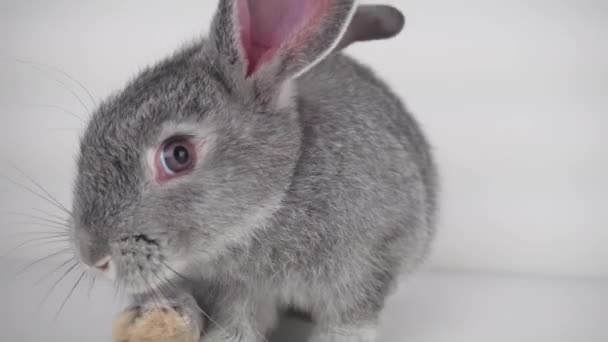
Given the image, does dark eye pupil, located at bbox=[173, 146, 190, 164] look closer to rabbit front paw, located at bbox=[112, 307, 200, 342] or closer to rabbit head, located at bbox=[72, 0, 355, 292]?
rabbit head, located at bbox=[72, 0, 355, 292]

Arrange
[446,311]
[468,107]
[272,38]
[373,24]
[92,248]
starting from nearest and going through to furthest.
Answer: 1. [92,248]
2. [272,38]
3. [373,24]
4. [446,311]
5. [468,107]

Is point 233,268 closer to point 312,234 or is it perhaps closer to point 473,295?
point 312,234

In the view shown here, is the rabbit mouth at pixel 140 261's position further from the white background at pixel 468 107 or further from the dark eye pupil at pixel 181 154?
the white background at pixel 468 107

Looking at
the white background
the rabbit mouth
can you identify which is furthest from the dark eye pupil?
the white background

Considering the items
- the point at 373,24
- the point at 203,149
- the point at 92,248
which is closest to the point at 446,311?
the point at 373,24

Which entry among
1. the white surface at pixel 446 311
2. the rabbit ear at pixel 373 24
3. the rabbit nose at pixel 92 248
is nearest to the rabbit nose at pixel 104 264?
→ the rabbit nose at pixel 92 248

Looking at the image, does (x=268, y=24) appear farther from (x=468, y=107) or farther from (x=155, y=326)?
(x=468, y=107)
